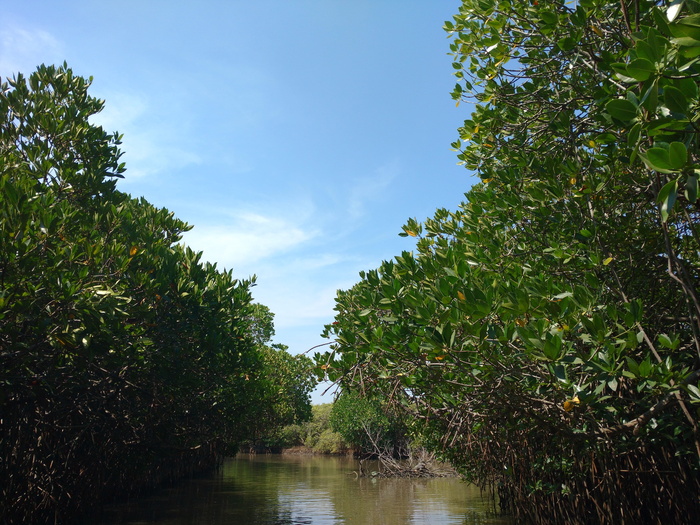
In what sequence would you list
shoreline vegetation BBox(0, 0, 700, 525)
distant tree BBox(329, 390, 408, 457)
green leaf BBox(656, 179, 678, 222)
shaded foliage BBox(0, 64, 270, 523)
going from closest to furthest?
green leaf BBox(656, 179, 678, 222)
shoreline vegetation BBox(0, 0, 700, 525)
shaded foliage BBox(0, 64, 270, 523)
distant tree BBox(329, 390, 408, 457)

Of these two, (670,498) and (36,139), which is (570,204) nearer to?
(670,498)

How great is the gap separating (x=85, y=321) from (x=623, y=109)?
609 centimetres

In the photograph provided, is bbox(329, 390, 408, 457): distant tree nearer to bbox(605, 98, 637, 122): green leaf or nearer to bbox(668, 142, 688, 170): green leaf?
bbox(605, 98, 637, 122): green leaf

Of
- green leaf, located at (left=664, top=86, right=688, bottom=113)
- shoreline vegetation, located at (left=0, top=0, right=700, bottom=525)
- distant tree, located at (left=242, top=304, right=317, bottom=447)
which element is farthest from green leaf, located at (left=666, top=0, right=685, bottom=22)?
distant tree, located at (left=242, top=304, right=317, bottom=447)

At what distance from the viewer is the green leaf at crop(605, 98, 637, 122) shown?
260cm

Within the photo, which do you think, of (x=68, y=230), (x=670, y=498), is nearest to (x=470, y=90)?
(x=670, y=498)

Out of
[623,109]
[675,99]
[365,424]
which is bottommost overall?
[365,424]

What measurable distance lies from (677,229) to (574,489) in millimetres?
3714

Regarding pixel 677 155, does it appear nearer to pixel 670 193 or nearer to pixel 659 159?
pixel 659 159

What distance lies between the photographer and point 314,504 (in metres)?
13.0

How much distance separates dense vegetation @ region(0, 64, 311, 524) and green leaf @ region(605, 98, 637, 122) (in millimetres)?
5655

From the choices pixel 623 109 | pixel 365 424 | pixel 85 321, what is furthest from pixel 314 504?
pixel 365 424

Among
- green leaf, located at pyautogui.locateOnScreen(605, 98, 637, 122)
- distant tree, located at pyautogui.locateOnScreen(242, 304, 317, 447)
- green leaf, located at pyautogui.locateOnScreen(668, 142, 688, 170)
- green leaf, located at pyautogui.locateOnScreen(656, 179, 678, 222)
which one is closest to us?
green leaf, located at pyautogui.locateOnScreen(668, 142, 688, 170)

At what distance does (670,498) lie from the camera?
5461mm
